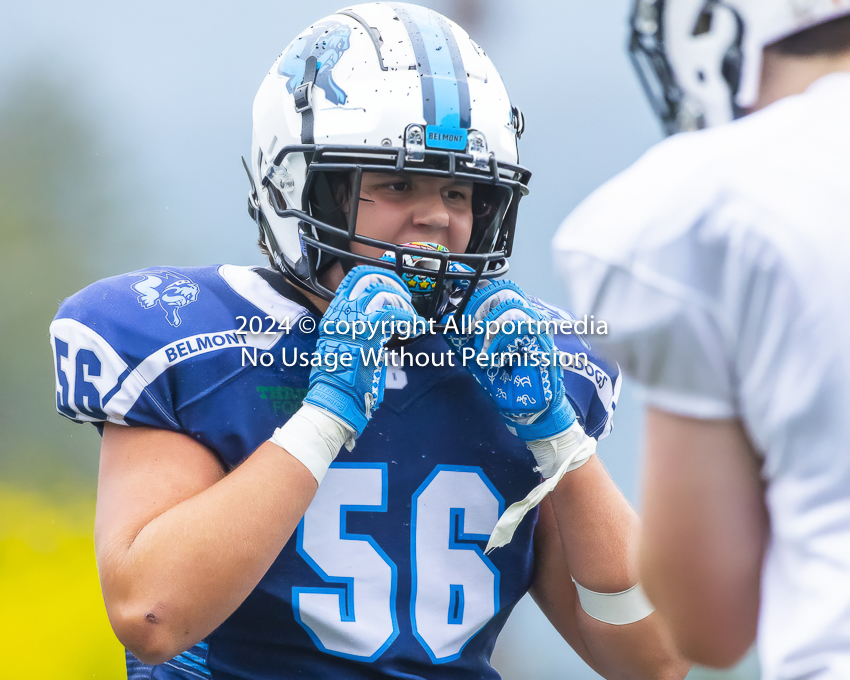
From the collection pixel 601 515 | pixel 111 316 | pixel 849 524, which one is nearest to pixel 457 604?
pixel 601 515

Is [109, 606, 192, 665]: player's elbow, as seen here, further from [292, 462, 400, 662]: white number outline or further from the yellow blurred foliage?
the yellow blurred foliage

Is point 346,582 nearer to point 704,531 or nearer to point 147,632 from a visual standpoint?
point 147,632

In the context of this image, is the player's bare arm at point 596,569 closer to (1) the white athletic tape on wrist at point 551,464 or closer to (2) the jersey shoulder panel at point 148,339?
(1) the white athletic tape on wrist at point 551,464

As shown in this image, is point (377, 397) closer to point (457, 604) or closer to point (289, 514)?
Result: point (289, 514)

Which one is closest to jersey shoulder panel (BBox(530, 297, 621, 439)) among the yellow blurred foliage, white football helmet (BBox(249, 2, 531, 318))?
white football helmet (BBox(249, 2, 531, 318))

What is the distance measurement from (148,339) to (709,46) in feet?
2.51

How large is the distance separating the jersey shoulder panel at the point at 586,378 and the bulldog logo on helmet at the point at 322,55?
1.38 feet

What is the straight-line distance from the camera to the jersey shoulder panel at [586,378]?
1252 millimetres

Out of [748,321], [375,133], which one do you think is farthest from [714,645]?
[375,133]

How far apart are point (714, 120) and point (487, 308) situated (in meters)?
0.59

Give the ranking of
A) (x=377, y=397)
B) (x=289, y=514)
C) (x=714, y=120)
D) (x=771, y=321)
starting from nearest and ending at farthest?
(x=771, y=321) → (x=714, y=120) → (x=289, y=514) → (x=377, y=397)

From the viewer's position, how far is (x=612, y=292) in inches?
21.0

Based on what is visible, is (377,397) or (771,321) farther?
(377,397)

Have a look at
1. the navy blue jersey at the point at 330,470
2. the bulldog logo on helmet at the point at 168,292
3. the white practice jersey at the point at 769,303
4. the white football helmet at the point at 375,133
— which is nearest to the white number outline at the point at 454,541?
the navy blue jersey at the point at 330,470
